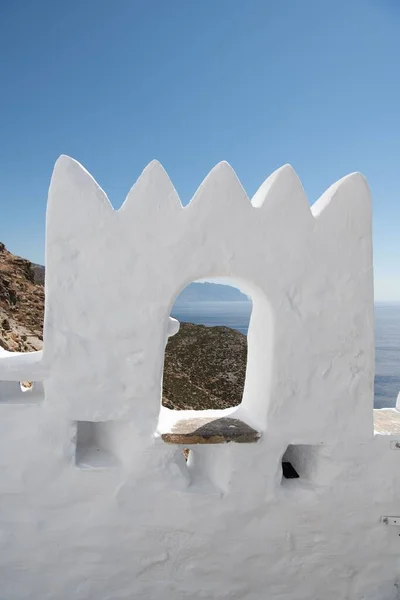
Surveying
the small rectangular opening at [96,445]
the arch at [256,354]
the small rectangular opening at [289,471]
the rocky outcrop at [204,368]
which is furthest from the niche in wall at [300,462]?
the rocky outcrop at [204,368]

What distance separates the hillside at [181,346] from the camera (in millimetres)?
7180

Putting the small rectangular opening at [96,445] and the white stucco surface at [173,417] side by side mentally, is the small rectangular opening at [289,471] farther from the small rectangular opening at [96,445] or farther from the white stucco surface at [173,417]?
the small rectangular opening at [96,445]

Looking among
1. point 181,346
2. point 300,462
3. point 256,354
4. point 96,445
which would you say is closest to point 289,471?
point 300,462

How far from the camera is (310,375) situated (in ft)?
12.3

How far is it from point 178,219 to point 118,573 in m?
2.74

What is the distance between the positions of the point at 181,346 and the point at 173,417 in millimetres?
7107

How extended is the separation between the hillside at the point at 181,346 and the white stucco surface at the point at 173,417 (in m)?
2.66

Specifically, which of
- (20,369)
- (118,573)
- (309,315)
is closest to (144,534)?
(118,573)

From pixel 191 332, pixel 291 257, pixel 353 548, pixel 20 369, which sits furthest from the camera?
pixel 191 332

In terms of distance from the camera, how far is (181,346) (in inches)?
436

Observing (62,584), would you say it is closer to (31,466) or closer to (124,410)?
(31,466)

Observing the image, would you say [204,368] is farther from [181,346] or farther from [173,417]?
[173,417]

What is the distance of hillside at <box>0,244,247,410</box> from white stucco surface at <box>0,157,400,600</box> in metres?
2.66

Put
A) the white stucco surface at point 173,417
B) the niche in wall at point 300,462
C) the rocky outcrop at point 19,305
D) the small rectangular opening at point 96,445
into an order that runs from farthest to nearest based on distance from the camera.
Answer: the rocky outcrop at point 19,305, the niche in wall at point 300,462, the small rectangular opening at point 96,445, the white stucco surface at point 173,417
